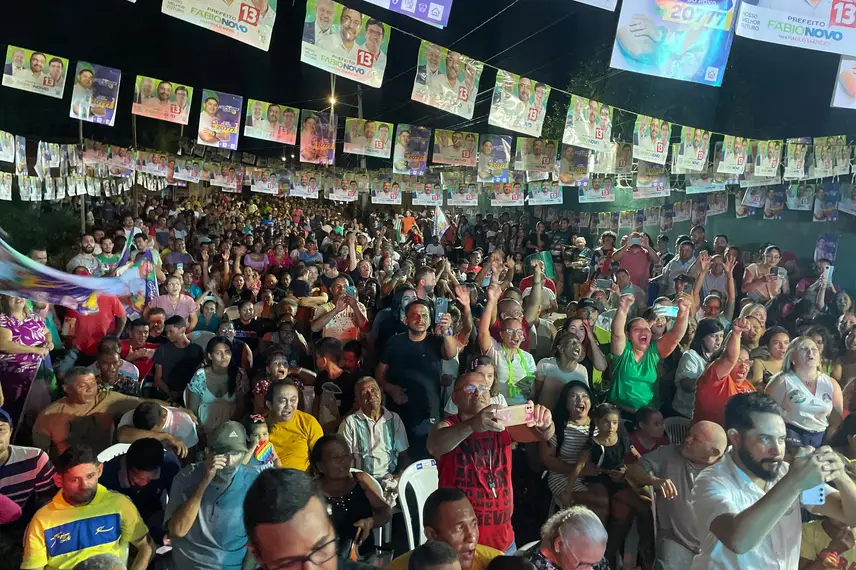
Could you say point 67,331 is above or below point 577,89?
below

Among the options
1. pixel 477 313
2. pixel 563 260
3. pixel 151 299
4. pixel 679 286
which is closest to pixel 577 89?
pixel 563 260

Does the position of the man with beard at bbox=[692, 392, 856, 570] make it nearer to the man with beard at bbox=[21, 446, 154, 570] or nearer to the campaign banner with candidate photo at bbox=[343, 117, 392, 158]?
the man with beard at bbox=[21, 446, 154, 570]

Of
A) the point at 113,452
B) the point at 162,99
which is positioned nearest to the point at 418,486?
the point at 113,452

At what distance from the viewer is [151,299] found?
22.3 ft

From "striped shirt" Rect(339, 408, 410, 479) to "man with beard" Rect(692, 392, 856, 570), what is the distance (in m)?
2.11

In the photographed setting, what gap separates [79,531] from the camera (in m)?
3.16

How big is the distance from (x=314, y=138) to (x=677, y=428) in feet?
25.9

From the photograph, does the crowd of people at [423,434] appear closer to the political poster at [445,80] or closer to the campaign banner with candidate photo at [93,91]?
the political poster at [445,80]

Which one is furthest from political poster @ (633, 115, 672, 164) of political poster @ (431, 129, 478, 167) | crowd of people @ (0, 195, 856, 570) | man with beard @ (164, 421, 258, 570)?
man with beard @ (164, 421, 258, 570)

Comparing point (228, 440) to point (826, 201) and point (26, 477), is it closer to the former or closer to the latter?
point (26, 477)

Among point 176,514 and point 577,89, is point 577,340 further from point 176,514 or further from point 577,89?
point 577,89

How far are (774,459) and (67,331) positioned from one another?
608 cm

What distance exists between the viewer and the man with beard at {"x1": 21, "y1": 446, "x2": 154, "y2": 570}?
122 inches

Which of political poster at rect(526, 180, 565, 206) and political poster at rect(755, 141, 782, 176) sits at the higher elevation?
political poster at rect(755, 141, 782, 176)
